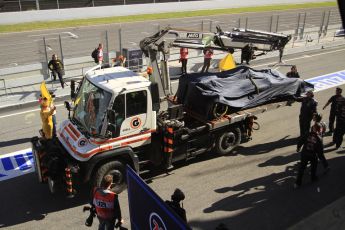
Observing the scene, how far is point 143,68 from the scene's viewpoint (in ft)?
62.0

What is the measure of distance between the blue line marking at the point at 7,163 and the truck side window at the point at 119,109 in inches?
146

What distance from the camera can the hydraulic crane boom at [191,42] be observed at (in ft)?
31.9

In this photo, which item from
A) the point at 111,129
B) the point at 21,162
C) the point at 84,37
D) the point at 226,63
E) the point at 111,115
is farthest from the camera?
the point at 84,37

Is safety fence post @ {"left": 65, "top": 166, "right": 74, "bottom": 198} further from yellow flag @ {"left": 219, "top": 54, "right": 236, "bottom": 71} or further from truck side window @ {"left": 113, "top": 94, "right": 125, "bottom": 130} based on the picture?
yellow flag @ {"left": 219, "top": 54, "right": 236, "bottom": 71}

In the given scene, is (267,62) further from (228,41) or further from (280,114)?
(228,41)

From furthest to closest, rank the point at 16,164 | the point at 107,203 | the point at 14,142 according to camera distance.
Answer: the point at 14,142
the point at 16,164
the point at 107,203

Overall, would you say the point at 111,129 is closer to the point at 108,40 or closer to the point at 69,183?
the point at 69,183

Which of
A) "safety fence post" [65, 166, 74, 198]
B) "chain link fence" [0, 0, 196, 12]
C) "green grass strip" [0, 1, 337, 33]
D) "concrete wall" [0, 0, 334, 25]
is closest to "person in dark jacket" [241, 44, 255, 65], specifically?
"safety fence post" [65, 166, 74, 198]

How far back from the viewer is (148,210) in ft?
14.5

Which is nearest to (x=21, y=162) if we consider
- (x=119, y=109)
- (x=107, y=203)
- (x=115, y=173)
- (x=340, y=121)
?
(x=115, y=173)

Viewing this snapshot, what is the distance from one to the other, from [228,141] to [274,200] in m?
2.50

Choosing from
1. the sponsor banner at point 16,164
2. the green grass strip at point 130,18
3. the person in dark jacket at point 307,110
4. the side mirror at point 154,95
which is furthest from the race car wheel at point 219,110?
the green grass strip at point 130,18

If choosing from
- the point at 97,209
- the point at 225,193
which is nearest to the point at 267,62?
the point at 225,193

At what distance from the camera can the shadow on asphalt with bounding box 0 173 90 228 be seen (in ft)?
26.0
